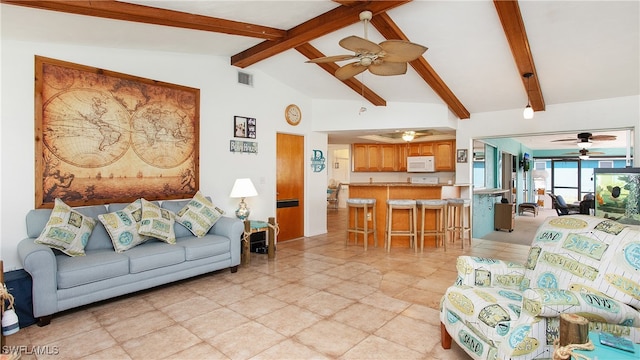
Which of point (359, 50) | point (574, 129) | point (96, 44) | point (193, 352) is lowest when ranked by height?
point (193, 352)

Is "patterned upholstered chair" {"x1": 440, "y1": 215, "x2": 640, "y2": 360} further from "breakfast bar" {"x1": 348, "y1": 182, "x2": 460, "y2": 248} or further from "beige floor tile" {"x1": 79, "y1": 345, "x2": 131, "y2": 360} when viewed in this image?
"breakfast bar" {"x1": 348, "y1": 182, "x2": 460, "y2": 248}

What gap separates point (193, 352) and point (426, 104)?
5.07 metres

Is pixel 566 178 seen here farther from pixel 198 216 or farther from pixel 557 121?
pixel 198 216

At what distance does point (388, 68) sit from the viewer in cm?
334

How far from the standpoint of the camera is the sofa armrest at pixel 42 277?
258 cm

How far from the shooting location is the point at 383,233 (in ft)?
18.2

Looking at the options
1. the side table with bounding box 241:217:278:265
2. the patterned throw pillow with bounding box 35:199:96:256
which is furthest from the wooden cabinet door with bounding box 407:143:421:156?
the patterned throw pillow with bounding box 35:199:96:256

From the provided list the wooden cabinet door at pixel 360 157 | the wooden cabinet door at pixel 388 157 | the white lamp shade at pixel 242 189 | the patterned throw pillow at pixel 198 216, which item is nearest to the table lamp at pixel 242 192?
the white lamp shade at pixel 242 189

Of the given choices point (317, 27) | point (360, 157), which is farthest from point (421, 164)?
point (317, 27)

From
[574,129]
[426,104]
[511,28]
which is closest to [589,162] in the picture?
[574,129]

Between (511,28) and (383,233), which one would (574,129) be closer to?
(511,28)

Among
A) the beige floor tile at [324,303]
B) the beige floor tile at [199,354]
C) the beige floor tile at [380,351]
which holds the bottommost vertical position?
the beige floor tile at [380,351]

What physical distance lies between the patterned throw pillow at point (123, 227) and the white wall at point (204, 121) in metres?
0.75

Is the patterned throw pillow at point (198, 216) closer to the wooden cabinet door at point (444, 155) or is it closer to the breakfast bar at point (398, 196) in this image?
the breakfast bar at point (398, 196)
